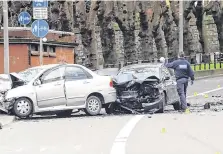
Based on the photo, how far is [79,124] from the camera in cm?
1485

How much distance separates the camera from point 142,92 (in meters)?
17.5

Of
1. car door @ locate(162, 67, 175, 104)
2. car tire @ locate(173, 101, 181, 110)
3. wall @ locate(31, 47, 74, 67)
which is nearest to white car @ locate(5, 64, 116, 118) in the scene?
car door @ locate(162, 67, 175, 104)

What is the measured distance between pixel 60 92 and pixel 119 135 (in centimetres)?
456

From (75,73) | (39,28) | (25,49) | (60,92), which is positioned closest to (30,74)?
(60,92)

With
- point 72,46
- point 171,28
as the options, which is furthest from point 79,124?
point 171,28

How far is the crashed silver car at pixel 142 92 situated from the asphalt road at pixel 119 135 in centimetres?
82

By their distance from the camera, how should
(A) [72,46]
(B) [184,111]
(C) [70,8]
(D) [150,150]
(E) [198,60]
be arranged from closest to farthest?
(D) [150,150]
(B) [184,111]
(A) [72,46]
(C) [70,8]
(E) [198,60]

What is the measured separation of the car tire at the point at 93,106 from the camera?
17250 millimetres

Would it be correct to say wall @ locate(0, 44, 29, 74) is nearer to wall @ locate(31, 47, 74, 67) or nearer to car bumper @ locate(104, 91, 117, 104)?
wall @ locate(31, 47, 74, 67)

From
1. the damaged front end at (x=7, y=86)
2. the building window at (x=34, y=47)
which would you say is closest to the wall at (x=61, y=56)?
the building window at (x=34, y=47)

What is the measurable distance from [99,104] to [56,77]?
5.15 ft

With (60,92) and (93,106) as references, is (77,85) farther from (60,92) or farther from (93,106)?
(93,106)

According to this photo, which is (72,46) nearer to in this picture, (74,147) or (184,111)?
(184,111)

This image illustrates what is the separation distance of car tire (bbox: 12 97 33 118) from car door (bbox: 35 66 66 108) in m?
0.29
